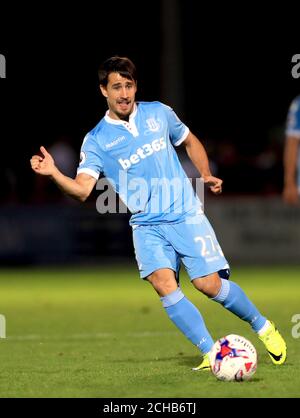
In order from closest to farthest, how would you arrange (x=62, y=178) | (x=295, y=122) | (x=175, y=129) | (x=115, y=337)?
(x=62, y=178)
(x=175, y=129)
(x=115, y=337)
(x=295, y=122)

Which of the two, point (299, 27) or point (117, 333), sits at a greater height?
point (299, 27)

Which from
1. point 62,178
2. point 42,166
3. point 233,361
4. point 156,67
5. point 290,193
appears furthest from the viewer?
point 156,67

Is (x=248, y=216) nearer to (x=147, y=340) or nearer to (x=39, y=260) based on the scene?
(x=39, y=260)

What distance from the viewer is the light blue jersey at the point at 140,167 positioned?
9086 millimetres

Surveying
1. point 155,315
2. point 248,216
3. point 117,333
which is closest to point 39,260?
point 248,216

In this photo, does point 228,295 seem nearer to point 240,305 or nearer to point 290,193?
point 240,305

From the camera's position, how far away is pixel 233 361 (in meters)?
8.31

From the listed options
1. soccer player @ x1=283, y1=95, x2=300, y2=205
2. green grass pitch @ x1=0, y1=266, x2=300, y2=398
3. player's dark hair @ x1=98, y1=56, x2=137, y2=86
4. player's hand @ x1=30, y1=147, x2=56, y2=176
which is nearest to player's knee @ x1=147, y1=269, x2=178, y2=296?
green grass pitch @ x1=0, y1=266, x2=300, y2=398

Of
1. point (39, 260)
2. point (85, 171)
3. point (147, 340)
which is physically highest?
point (85, 171)

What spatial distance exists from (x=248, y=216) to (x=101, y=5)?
989 centimetres

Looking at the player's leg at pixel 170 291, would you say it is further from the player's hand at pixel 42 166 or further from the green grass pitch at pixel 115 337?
the player's hand at pixel 42 166

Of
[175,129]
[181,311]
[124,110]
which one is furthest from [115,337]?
[124,110]

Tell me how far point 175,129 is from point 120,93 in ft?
Result: 2.13
